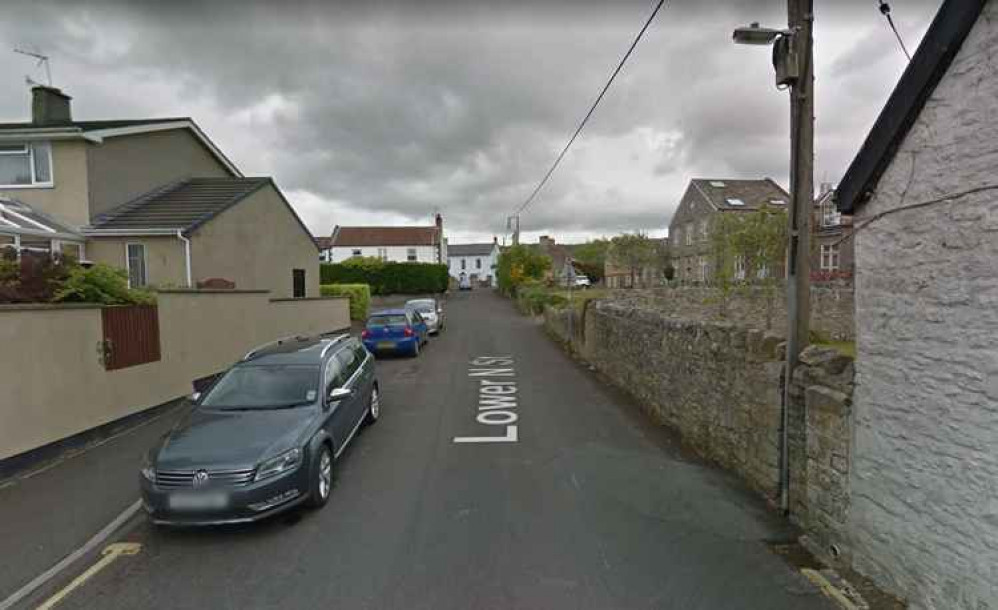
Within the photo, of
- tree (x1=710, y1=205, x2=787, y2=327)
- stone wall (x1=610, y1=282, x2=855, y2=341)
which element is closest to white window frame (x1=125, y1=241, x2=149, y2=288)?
stone wall (x1=610, y1=282, x2=855, y2=341)

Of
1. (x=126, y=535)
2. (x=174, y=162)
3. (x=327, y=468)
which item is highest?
(x=174, y=162)

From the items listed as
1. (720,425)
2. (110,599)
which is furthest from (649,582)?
(110,599)

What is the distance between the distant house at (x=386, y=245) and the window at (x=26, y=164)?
4098cm

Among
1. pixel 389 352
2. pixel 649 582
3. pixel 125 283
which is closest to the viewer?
pixel 649 582

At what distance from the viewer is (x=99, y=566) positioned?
3553 mm

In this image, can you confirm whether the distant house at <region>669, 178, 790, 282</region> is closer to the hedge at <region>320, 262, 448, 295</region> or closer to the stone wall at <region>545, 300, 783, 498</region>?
the hedge at <region>320, 262, 448, 295</region>

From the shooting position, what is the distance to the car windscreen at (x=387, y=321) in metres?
13.5

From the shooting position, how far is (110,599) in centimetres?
315

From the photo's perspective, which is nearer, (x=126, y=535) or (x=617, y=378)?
(x=126, y=535)

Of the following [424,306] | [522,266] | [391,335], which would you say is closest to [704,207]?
[522,266]

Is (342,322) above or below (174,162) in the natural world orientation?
below

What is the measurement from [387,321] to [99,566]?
33.2 feet

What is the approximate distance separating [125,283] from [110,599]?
5.98 m

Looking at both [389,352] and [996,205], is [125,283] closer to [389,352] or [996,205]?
[389,352]
